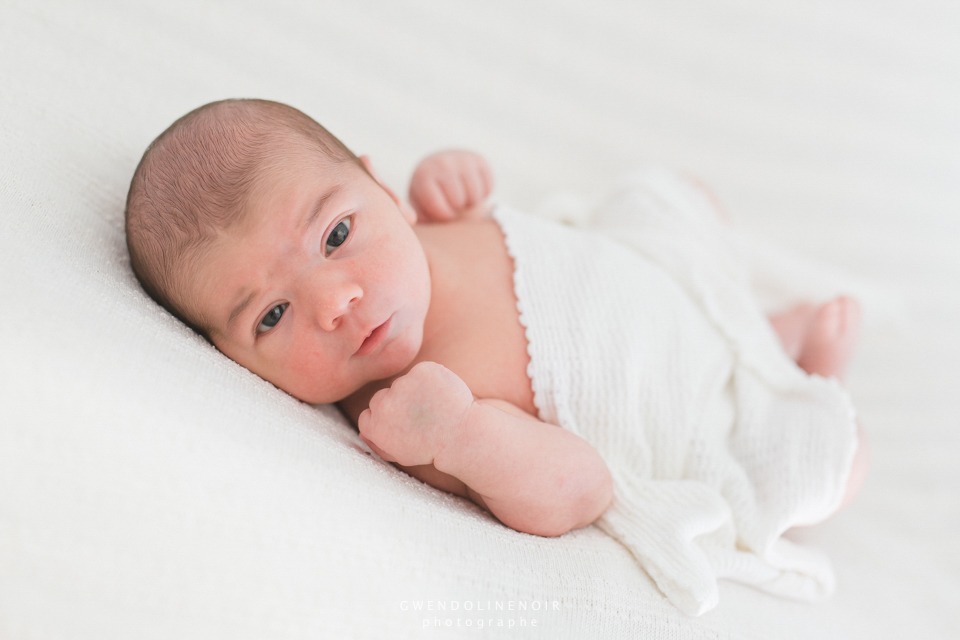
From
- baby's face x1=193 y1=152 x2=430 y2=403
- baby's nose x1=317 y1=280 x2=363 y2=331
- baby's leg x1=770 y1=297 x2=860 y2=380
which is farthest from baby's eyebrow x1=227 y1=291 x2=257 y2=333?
baby's leg x1=770 y1=297 x2=860 y2=380

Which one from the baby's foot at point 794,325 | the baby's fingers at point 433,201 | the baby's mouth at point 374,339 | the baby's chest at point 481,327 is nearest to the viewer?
the baby's mouth at point 374,339

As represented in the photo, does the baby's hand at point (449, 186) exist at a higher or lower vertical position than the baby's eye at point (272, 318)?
higher

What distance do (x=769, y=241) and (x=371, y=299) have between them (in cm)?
135

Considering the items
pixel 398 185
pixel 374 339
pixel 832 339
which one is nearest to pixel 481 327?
pixel 374 339

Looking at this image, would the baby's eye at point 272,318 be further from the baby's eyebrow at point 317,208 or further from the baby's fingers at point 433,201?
the baby's fingers at point 433,201

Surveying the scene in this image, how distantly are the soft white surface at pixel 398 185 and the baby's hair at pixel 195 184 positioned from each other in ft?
0.18

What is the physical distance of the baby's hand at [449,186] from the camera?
4.75ft

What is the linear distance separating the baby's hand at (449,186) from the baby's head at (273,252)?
15.2 inches

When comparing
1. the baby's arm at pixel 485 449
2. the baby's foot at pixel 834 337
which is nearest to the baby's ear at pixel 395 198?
the baby's arm at pixel 485 449

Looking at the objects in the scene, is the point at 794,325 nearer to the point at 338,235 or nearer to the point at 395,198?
the point at 395,198

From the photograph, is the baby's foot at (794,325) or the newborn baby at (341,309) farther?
the baby's foot at (794,325)

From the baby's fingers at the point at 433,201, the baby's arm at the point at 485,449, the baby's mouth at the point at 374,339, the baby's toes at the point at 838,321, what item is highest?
the baby's fingers at the point at 433,201

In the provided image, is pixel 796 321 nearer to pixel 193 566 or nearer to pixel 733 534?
pixel 733 534

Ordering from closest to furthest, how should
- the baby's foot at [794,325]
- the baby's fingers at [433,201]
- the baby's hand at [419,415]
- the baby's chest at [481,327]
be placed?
the baby's hand at [419,415], the baby's chest at [481,327], the baby's fingers at [433,201], the baby's foot at [794,325]
